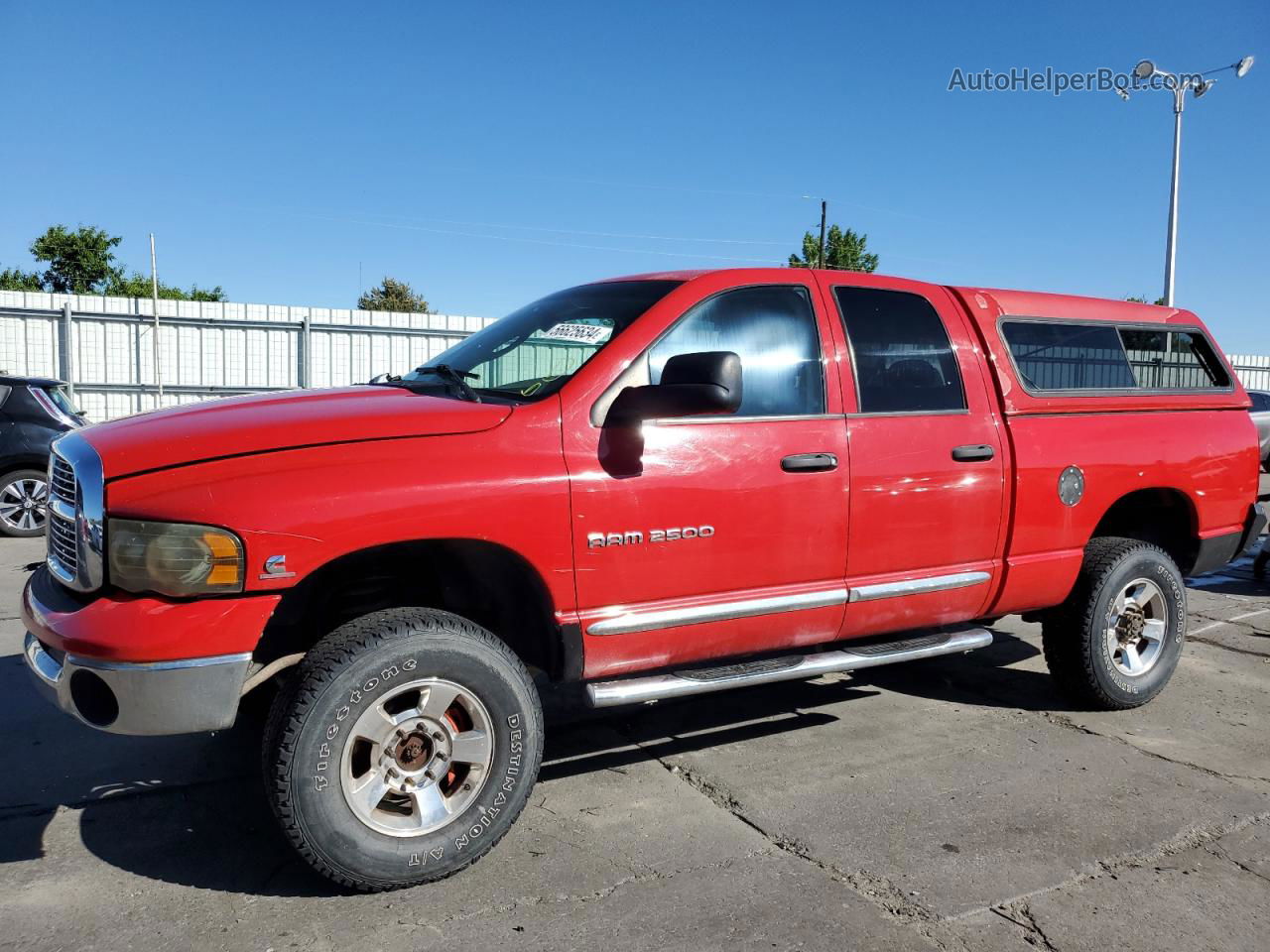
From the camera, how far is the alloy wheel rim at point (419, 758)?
303 centimetres

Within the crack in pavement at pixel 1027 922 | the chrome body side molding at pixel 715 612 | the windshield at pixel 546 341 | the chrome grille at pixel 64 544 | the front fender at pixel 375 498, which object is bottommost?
the crack in pavement at pixel 1027 922

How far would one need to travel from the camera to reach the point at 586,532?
332 centimetres

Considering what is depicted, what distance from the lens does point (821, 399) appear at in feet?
12.9

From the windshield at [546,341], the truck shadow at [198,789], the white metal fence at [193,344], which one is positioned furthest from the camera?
the white metal fence at [193,344]

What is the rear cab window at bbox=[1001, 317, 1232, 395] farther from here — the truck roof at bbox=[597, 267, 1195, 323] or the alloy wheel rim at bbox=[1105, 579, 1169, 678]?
the alloy wheel rim at bbox=[1105, 579, 1169, 678]

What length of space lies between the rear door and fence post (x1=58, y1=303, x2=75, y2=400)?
16.4 meters

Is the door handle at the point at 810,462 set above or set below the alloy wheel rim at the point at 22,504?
above

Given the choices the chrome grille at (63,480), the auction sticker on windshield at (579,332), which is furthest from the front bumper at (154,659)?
the auction sticker on windshield at (579,332)

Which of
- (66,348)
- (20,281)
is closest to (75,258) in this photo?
(20,281)

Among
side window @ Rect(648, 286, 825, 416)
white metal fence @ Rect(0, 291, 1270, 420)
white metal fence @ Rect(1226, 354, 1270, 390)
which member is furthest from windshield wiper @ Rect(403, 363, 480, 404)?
white metal fence @ Rect(1226, 354, 1270, 390)

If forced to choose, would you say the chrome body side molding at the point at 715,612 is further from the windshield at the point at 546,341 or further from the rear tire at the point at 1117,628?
the rear tire at the point at 1117,628

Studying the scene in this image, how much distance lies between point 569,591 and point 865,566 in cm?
130

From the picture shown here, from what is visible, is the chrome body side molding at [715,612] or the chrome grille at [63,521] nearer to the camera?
the chrome grille at [63,521]

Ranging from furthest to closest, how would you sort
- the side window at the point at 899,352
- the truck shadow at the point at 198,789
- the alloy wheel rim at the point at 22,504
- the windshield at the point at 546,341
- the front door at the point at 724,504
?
the alloy wheel rim at the point at 22,504 < the side window at the point at 899,352 < the windshield at the point at 546,341 < the front door at the point at 724,504 < the truck shadow at the point at 198,789
